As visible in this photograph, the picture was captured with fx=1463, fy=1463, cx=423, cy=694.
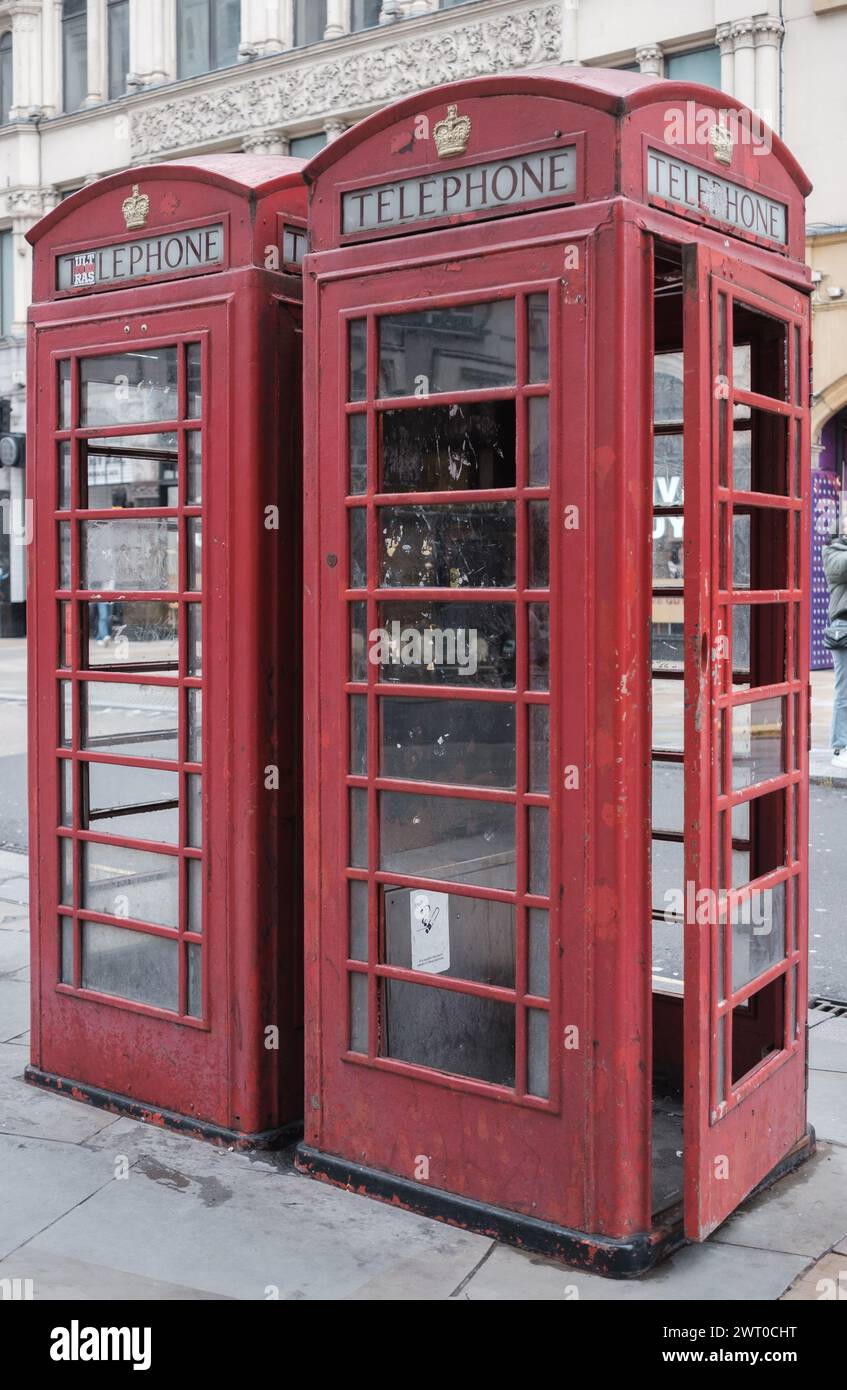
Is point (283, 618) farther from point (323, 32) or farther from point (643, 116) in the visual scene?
point (323, 32)

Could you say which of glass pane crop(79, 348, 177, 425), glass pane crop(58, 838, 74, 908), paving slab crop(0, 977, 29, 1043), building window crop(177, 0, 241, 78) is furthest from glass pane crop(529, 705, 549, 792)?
building window crop(177, 0, 241, 78)

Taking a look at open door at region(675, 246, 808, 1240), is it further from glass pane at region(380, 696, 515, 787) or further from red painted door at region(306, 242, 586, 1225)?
glass pane at region(380, 696, 515, 787)

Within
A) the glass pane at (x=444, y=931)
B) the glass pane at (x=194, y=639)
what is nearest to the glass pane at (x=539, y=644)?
the glass pane at (x=444, y=931)

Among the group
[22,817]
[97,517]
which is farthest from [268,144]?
[97,517]

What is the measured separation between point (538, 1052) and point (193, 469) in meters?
1.82

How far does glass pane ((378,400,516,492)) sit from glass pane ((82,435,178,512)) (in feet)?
3.03

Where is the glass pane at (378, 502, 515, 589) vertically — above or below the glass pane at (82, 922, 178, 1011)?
above

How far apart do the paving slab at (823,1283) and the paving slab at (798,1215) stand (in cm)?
6

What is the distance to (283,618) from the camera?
3.99m

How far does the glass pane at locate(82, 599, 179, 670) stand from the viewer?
14.0ft

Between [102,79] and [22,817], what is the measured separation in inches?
908

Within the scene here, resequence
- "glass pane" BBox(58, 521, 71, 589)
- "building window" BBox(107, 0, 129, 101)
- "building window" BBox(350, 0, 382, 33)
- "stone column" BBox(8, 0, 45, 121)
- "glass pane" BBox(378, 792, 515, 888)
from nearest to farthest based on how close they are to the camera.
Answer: "glass pane" BBox(378, 792, 515, 888) < "glass pane" BBox(58, 521, 71, 589) < "building window" BBox(350, 0, 382, 33) < "building window" BBox(107, 0, 129, 101) < "stone column" BBox(8, 0, 45, 121)

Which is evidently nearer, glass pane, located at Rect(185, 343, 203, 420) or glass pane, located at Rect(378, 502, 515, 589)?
glass pane, located at Rect(378, 502, 515, 589)

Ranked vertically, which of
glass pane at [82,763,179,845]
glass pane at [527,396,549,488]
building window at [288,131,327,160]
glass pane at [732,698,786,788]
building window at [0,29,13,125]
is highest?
building window at [0,29,13,125]
